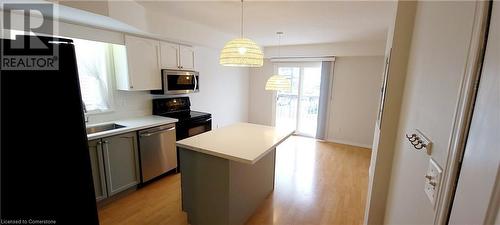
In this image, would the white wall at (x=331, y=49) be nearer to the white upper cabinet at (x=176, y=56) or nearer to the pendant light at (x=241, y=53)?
the white upper cabinet at (x=176, y=56)

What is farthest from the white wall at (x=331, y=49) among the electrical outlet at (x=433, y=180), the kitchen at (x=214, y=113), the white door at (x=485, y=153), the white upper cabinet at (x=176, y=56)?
the white door at (x=485, y=153)

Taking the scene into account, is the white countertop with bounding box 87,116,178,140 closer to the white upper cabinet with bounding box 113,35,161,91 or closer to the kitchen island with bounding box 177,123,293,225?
the white upper cabinet with bounding box 113,35,161,91

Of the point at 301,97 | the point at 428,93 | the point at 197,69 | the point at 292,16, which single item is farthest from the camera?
the point at 301,97

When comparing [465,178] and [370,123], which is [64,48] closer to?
[465,178]

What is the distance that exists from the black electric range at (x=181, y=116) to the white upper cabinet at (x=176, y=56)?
0.59 meters

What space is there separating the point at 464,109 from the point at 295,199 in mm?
2356

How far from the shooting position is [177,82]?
3375 mm

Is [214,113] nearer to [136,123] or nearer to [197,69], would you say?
A: [197,69]

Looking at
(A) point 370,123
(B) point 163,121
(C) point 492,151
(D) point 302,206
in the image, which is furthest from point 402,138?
(A) point 370,123

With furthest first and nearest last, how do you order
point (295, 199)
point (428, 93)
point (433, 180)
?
point (295, 199) → point (428, 93) → point (433, 180)

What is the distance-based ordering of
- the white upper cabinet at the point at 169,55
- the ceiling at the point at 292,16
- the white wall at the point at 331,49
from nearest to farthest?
the ceiling at the point at 292,16 < the white upper cabinet at the point at 169,55 < the white wall at the point at 331,49

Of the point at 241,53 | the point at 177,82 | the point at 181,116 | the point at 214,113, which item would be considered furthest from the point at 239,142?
the point at 214,113

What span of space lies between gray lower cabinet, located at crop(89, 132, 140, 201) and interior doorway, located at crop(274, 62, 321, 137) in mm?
3561

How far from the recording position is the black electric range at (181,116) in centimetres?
325
